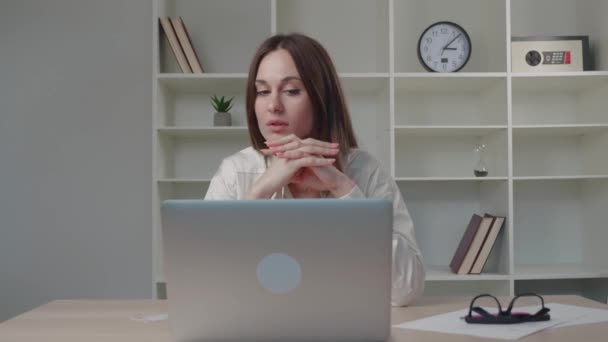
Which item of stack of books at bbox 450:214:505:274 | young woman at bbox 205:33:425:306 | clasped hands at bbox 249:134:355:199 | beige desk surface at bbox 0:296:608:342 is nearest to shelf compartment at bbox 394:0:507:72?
stack of books at bbox 450:214:505:274

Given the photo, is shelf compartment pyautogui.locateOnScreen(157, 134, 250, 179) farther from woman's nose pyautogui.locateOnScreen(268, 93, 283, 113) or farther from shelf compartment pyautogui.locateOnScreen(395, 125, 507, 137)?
woman's nose pyautogui.locateOnScreen(268, 93, 283, 113)

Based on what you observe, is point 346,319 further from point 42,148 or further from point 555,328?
point 42,148

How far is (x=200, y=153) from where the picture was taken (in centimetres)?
341

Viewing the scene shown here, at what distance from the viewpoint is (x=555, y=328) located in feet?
3.77

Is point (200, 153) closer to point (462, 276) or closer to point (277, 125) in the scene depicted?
point (462, 276)

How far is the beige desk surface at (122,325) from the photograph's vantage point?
3.63ft

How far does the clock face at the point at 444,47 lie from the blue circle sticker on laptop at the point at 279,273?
2.39 m

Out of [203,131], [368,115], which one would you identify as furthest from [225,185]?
[368,115]

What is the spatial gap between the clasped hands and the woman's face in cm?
17

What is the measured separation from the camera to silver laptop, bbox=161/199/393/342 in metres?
0.96

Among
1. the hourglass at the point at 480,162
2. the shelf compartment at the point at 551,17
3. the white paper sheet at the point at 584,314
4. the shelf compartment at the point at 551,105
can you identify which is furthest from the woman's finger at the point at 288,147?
the shelf compartment at the point at 551,17

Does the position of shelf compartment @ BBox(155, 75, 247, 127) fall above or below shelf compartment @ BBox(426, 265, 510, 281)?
above

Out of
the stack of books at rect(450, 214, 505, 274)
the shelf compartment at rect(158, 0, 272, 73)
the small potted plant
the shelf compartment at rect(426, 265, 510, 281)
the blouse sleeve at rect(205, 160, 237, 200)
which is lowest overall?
the shelf compartment at rect(426, 265, 510, 281)

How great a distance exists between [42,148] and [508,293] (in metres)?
2.36
